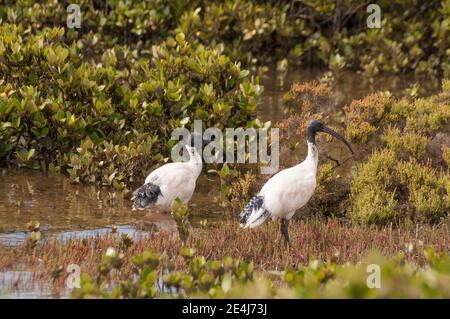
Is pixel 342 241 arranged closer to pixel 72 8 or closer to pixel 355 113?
pixel 355 113

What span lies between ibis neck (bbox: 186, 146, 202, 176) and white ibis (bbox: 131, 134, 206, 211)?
0.04 m

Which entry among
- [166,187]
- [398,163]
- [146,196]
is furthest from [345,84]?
[146,196]

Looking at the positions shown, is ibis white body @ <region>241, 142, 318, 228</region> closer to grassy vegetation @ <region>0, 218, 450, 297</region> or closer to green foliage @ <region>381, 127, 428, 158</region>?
grassy vegetation @ <region>0, 218, 450, 297</region>

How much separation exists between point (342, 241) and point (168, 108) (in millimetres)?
3643

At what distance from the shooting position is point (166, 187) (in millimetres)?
11742

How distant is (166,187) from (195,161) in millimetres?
691

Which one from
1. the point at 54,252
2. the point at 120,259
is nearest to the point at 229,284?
the point at 120,259

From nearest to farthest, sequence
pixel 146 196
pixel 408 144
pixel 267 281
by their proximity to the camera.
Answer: pixel 267 281 → pixel 146 196 → pixel 408 144

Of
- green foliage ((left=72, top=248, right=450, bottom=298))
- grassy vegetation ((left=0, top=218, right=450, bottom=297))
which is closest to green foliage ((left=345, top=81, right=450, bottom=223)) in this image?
grassy vegetation ((left=0, top=218, right=450, bottom=297))

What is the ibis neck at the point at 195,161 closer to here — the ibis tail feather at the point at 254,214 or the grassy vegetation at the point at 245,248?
the grassy vegetation at the point at 245,248

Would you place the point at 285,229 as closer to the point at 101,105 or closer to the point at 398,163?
the point at 398,163
